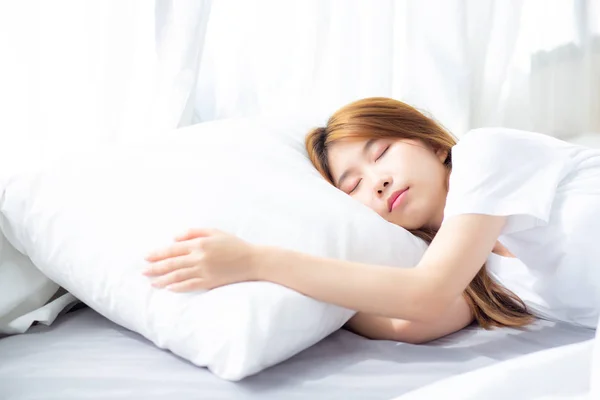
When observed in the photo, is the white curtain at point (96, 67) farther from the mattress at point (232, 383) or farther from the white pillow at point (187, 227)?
the mattress at point (232, 383)

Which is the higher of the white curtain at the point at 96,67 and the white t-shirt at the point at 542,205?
the white curtain at the point at 96,67

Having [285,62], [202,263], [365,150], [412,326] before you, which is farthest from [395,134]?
[285,62]

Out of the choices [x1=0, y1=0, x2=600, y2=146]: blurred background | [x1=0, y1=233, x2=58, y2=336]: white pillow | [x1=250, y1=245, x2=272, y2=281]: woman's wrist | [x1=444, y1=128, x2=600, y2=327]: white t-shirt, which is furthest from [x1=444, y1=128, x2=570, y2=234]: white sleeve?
[x1=0, y1=233, x2=58, y2=336]: white pillow

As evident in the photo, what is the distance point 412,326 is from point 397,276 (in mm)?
109

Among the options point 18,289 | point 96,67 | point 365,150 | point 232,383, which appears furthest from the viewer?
point 96,67

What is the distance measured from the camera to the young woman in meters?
1.06

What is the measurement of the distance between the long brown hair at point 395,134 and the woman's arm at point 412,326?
5 centimetres

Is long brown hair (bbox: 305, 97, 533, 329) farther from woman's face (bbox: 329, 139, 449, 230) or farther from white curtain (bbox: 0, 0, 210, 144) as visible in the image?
white curtain (bbox: 0, 0, 210, 144)

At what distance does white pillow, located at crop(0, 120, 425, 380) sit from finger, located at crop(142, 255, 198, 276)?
0.06 feet

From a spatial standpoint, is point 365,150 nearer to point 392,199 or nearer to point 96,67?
point 392,199

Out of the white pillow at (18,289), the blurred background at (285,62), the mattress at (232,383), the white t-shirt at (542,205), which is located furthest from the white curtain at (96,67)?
the white t-shirt at (542,205)

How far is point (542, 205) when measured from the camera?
3.73 ft

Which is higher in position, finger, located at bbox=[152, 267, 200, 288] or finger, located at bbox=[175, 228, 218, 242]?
finger, located at bbox=[175, 228, 218, 242]

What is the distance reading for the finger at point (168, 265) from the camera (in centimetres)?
105
